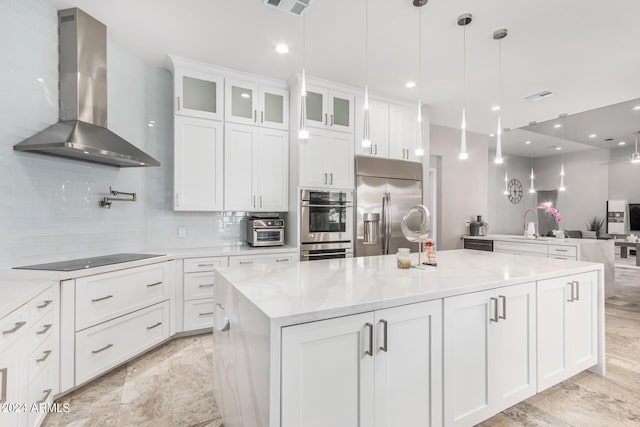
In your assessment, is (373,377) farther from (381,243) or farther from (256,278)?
(381,243)

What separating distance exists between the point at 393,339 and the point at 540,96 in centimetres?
436

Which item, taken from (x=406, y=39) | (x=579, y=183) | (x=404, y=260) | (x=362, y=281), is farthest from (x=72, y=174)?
(x=579, y=183)

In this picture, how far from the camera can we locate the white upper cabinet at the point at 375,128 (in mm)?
3941

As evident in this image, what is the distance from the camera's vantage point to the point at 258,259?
10.9 feet

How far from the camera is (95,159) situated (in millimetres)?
2693

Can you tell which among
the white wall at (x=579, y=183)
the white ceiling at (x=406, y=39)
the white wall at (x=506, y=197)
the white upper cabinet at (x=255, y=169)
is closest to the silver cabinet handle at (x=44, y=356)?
the white upper cabinet at (x=255, y=169)

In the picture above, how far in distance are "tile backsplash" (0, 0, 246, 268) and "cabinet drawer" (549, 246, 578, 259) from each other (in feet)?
14.3

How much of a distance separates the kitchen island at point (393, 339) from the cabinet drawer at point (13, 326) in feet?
2.98

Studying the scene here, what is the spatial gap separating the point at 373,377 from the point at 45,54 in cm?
319

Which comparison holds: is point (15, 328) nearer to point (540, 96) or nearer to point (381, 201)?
point (381, 201)

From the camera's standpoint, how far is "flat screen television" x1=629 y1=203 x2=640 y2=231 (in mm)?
7875

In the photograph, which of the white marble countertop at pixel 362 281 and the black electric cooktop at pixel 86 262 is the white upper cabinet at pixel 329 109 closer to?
the white marble countertop at pixel 362 281

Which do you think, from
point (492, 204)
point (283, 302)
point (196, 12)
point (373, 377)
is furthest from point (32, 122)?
point (492, 204)

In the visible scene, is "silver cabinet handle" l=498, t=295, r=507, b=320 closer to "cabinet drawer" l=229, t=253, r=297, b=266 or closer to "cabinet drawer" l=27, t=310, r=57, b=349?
"cabinet drawer" l=229, t=253, r=297, b=266
